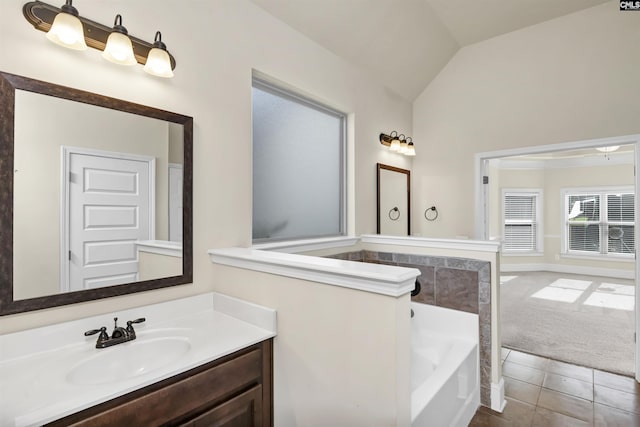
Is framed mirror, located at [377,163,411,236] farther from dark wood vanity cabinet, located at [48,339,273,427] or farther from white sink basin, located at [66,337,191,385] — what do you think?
white sink basin, located at [66,337,191,385]

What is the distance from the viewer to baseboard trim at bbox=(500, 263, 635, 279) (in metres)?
6.07

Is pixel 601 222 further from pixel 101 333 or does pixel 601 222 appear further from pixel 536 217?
pixel 101 333

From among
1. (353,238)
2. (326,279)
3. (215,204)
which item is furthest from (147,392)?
(353,238)

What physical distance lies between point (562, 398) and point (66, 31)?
358 cm

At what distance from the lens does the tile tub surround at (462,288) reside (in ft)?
7.20

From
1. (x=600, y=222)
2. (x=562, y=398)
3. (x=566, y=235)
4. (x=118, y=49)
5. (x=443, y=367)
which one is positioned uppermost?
(x=118, y=49)

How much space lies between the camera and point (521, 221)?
6973 mm

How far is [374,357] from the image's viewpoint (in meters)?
1.14

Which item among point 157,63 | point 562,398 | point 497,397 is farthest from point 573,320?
point 157,63

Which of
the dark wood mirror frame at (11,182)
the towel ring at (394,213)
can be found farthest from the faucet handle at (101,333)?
the towel ring at (394,213)

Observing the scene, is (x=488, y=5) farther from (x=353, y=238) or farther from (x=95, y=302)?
(x=95, y=302)

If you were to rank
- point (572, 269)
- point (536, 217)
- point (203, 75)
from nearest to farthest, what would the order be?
point (203, 75) → point (572, 269) → point (536, 217)

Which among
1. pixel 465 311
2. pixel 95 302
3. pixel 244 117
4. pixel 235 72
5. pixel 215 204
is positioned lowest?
pixel 465 311

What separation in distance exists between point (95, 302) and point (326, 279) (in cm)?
103
